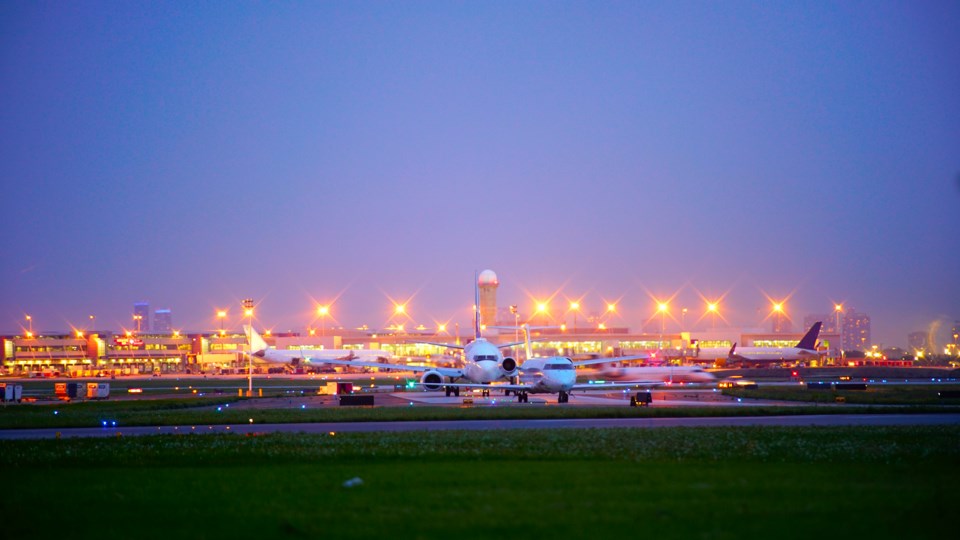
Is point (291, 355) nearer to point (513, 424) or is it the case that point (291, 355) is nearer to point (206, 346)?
point (206, 346)

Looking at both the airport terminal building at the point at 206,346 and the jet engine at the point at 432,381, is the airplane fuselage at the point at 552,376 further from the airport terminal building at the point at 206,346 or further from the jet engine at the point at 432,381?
the airport terminal building at the point at 206,346

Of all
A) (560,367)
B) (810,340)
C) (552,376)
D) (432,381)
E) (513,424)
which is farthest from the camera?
(810,340)

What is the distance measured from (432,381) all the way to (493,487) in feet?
155

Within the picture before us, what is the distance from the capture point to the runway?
1197 inches

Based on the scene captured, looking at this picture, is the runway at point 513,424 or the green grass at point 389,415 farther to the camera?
the green grass at point 389,415

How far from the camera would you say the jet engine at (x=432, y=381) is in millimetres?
62469

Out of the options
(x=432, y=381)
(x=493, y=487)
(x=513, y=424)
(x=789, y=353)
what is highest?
(x=789, y=353)

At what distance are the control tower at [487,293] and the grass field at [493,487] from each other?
113933mm

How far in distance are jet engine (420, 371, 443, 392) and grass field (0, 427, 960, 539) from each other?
37573mm

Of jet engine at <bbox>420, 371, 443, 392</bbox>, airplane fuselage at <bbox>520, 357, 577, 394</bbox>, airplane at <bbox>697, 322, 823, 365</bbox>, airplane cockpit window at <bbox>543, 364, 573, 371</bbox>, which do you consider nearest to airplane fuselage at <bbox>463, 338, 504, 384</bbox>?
jet engine at <bbox>420, 371, 443, 392</bbox>

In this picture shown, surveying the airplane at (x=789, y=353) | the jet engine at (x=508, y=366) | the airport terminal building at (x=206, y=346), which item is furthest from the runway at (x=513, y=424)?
the airport terminal building at (x=206, y=346)

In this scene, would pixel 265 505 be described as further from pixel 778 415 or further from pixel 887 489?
pixel 778 415

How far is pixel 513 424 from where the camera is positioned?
32094 millimetres

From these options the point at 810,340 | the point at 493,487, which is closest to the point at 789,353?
the point at 810,340
